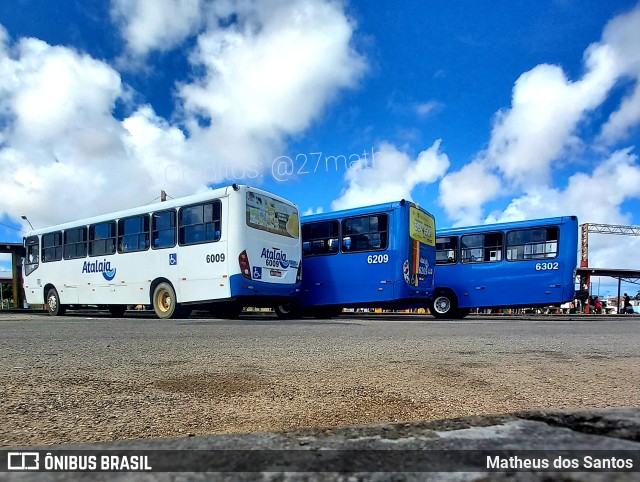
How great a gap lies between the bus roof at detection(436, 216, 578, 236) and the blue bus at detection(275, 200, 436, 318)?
3.62 ft

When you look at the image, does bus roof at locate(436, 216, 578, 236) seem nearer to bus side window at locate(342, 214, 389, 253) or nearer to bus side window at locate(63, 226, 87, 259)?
bus side window at locate(342, 214, 389, 253)

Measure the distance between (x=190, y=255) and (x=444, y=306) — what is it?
312 inches

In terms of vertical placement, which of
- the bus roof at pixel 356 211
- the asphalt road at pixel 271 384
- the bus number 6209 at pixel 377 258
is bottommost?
the asphalt road at pixel 271 384

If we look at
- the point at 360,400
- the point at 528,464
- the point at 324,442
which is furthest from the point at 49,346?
the point at 528,464

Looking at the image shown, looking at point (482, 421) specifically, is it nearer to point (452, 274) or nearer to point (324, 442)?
point (324, 442)

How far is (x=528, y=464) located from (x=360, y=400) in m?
1.67

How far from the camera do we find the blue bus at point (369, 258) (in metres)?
11.6

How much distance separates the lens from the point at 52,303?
14.4 m

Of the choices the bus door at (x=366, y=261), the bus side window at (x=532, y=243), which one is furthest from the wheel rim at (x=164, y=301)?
the bus side window at (x=532, y=243)

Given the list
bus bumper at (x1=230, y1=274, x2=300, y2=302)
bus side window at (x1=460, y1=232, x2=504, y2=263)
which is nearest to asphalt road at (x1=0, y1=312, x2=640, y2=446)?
bus bumper at (x1=230, y1=274, x2=300, y2=302)

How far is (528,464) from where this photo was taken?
0.80 metres

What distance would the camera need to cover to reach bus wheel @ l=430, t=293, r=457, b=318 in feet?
45.9

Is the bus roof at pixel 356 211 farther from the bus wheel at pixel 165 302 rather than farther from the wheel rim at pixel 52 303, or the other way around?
the wheel rim at pixel 52 303

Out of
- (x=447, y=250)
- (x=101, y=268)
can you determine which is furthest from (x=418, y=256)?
(x=101, y=268)
